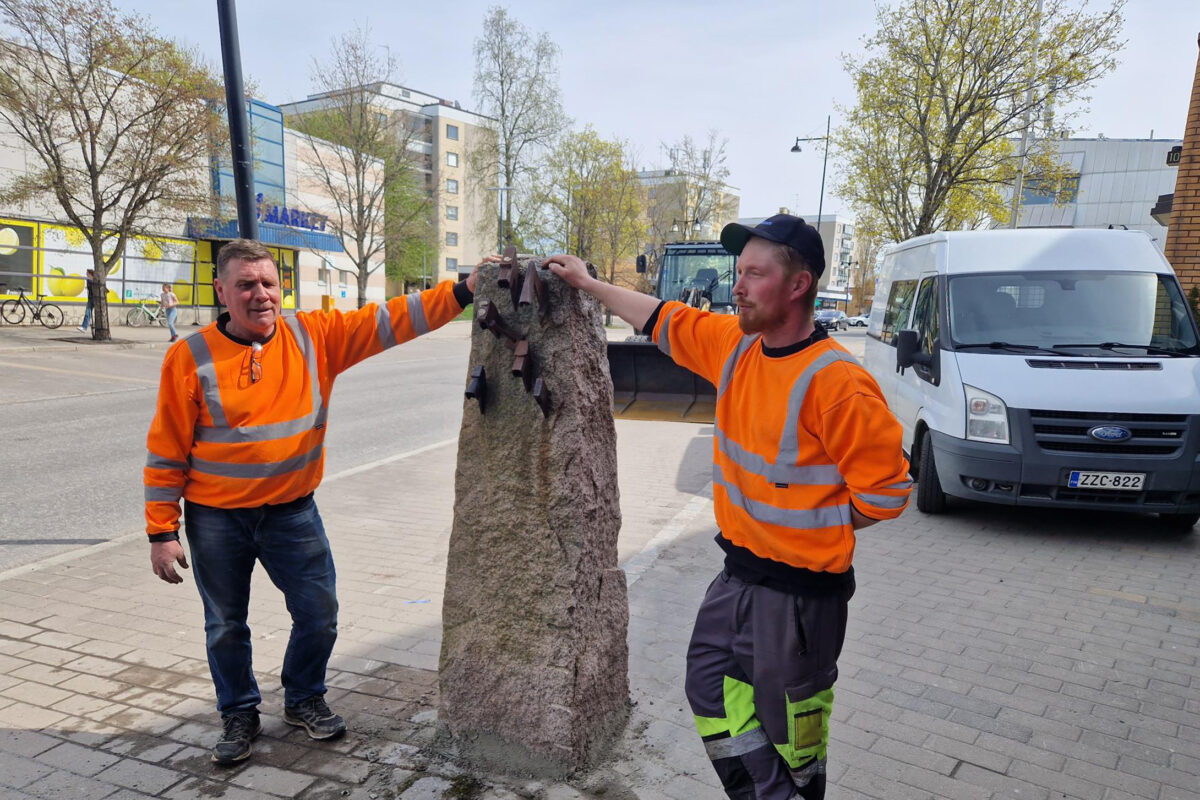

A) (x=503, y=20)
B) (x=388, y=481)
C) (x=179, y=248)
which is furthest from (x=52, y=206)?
(x=503, y=20)

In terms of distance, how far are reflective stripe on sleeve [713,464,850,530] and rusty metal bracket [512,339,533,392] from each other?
2.88 ft

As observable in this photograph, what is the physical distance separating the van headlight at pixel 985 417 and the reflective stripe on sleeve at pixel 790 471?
4.59 meters

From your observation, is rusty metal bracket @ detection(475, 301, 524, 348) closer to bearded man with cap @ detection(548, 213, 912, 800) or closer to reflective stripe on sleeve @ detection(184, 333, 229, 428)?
bearded man with cap @ detection(548, 213, 912, 800)

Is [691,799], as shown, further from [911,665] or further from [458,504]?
[911,665]

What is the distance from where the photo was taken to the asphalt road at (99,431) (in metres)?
6.21

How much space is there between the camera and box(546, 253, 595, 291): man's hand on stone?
109 inches

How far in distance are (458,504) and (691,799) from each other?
4.34ft

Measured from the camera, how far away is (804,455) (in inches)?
86.2

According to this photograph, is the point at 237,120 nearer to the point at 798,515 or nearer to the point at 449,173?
the point at 798,515

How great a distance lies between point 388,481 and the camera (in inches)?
303

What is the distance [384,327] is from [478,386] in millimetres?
589

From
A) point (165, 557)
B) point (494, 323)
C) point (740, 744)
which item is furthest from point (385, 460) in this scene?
point (740, 744)

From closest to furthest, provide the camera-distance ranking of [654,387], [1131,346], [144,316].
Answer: [654,387] → [1131,346] → [144,316]

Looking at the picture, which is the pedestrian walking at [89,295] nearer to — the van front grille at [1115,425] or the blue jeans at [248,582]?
the blue jeans at [248,582]
